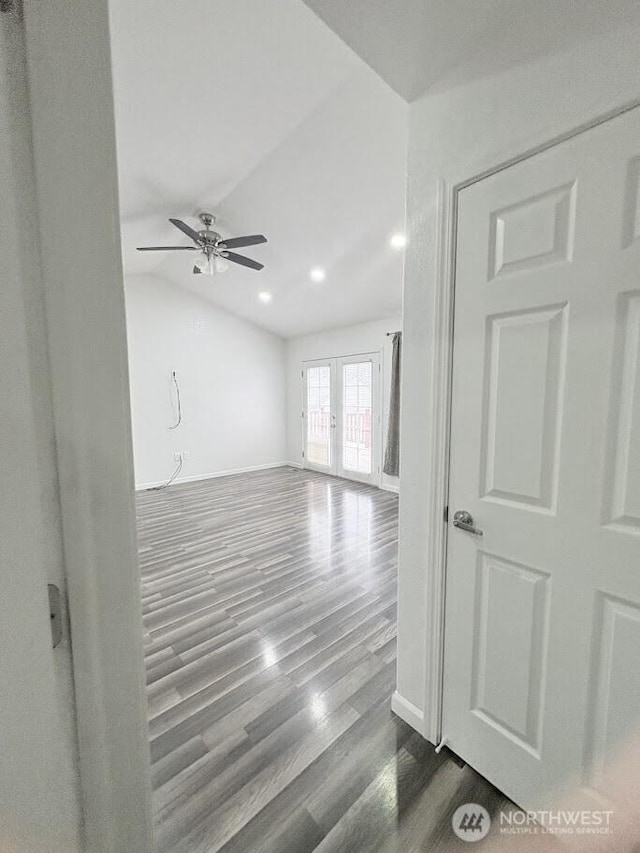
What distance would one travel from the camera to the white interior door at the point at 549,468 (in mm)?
892

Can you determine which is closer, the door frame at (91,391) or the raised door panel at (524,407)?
the door frame at (91,391)

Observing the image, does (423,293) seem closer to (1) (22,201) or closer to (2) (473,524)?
(2) (473,524)

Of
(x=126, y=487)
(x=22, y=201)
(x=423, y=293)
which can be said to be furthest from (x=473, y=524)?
(x=22, y=201)

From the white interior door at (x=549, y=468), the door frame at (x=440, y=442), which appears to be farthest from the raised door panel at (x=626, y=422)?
the door frame at (x=440, y=442)

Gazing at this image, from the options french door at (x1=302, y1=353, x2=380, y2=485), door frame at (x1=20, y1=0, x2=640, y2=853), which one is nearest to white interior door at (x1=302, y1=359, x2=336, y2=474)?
french door at (x1=302, y1=353, x2=380, y2=485)

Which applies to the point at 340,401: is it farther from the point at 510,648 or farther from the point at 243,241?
the point at 510,648

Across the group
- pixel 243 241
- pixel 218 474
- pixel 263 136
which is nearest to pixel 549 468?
pixel 263 136

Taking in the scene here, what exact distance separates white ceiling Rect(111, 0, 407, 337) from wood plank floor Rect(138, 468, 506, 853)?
117 inches

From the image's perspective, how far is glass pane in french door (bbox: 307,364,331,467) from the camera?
6.00 metres

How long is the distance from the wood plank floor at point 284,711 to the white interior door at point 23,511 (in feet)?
3.42

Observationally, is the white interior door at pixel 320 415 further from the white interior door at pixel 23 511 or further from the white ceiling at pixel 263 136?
the white interior door at pixel 23 511

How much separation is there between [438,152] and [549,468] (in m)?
1.13

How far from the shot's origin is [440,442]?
4.11ft

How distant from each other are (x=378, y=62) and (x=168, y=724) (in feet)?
8.70
